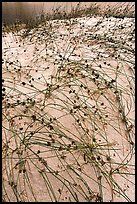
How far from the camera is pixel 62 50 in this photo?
5.30m

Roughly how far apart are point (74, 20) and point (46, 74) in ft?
8.88

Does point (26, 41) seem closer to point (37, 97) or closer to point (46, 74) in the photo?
point (46, 74)

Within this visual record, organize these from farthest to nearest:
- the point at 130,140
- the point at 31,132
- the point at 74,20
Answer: the point at 74,20 < the point at 130,140 < the point at 31,132

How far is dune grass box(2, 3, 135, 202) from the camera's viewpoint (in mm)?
3027

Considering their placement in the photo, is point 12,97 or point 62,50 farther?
point 62,50

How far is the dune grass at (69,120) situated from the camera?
9.93ft

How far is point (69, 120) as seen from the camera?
3672mm

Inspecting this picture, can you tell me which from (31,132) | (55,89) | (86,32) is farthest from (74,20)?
(31,132)

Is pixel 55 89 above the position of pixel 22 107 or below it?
above

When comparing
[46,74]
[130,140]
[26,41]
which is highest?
[26,41]

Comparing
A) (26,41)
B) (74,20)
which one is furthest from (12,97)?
(74,20)

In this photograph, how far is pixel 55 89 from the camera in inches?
161

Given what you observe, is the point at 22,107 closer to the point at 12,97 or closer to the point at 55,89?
the point at 12,97

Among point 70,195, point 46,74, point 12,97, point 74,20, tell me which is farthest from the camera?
point 74,20
